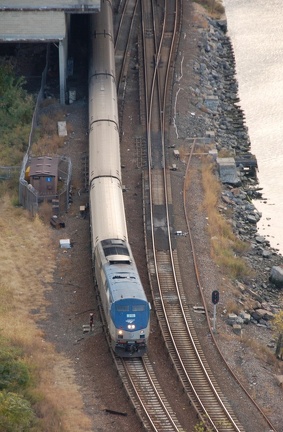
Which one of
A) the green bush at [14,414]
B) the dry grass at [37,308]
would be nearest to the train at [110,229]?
the dry grass at [37,308]

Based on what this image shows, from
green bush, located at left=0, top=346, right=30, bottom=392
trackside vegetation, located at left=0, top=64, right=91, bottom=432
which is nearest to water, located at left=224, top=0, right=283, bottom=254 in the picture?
trackside vegetation, located at left=0, top=64, right=91, bottom=432

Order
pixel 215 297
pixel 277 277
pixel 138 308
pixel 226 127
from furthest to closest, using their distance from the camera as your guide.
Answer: pixel 226 127 → pixel 277 277 → pixel 215 297 → pixel 138 308

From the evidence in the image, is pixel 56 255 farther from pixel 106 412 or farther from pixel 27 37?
pixel 27 37

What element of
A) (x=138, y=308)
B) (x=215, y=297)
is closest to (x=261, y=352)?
(x=215, y=297)

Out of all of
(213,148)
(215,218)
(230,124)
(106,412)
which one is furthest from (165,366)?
(230,124)

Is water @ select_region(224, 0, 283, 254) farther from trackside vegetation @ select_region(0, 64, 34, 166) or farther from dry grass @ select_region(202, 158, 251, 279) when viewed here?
trackside vegetation @ select_region(0, 64, 34, 166)

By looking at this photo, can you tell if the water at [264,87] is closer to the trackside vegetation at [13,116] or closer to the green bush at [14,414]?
the trackside vegetation at [13,116]

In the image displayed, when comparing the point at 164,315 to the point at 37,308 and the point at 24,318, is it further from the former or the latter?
the point at 24,318
